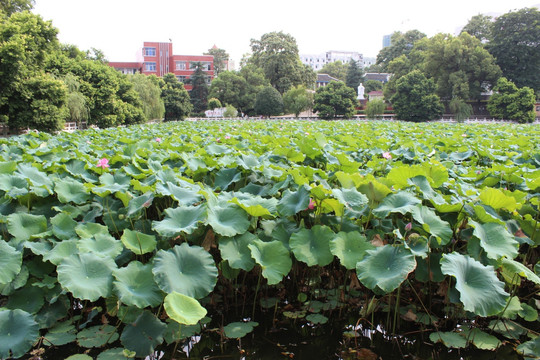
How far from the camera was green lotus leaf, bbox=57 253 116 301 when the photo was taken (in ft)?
4.58

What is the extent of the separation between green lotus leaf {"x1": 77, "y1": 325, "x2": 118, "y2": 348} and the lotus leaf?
1150 millimetres

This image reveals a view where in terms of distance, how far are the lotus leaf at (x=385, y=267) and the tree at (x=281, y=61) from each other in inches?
1763

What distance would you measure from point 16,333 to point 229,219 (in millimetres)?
920

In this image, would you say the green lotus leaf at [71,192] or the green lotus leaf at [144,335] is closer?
the green lotus leaf at [144,335]

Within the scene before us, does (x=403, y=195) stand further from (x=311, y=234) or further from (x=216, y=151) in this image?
(x=216, y=151)

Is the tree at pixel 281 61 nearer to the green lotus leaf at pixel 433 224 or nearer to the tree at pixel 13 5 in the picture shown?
the tree at pixel 13 5

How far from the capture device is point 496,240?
1640 mm

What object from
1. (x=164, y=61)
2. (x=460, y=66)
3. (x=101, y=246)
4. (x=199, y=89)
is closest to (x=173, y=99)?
(x=199, y=89)

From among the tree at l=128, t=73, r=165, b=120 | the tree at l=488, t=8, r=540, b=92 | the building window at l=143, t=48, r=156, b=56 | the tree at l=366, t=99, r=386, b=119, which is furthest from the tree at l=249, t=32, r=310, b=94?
the tree at l=488, t=8, r=540, b=92

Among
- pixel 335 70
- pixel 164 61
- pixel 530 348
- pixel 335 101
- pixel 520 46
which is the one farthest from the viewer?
pixel 335 70

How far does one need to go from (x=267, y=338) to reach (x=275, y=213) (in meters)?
0.62

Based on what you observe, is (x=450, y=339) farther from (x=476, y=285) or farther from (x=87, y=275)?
(x=87, y=275)

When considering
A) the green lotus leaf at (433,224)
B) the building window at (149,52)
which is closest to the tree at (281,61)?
the building window at (149,52)

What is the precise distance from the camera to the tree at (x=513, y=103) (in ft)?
100
